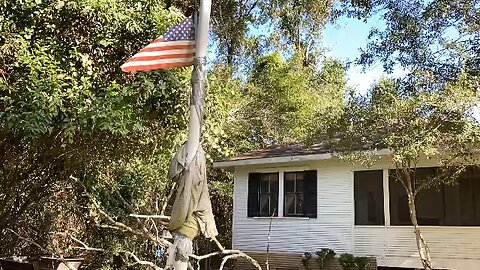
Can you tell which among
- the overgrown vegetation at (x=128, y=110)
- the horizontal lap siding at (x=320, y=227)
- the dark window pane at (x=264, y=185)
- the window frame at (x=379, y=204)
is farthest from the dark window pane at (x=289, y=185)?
the overgrown vegetation at (x=128, y=110)

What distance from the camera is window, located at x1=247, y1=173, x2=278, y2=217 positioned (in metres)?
15.1

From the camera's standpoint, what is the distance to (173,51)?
4555 millimetres

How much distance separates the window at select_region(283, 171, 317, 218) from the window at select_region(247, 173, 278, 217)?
39 centimetres

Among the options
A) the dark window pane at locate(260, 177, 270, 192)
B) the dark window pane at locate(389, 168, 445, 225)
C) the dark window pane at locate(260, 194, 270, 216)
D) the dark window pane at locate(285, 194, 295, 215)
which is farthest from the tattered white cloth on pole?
the dark window pane at locate(260, 177, 270, 192)

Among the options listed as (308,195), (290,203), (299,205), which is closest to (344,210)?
(308,195)

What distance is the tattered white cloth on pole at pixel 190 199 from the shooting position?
382cm

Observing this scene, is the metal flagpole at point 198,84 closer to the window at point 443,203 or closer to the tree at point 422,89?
the tree at point 422,89

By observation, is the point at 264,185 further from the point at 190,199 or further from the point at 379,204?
the point at 190,199

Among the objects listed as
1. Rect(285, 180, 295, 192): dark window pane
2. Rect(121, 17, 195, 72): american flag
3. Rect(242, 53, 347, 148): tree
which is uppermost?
Rect(242, 53, 347, 148): tree

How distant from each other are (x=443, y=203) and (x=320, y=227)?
10.4ft

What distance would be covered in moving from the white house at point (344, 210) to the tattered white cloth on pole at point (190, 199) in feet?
26.8

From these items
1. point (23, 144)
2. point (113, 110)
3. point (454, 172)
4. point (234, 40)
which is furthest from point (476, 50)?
point (234, 40)

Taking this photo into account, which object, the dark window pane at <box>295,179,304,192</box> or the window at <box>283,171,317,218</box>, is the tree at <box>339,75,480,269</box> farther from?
the dark window pane at <box>295,179,304,192</box>

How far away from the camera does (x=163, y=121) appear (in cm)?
816
